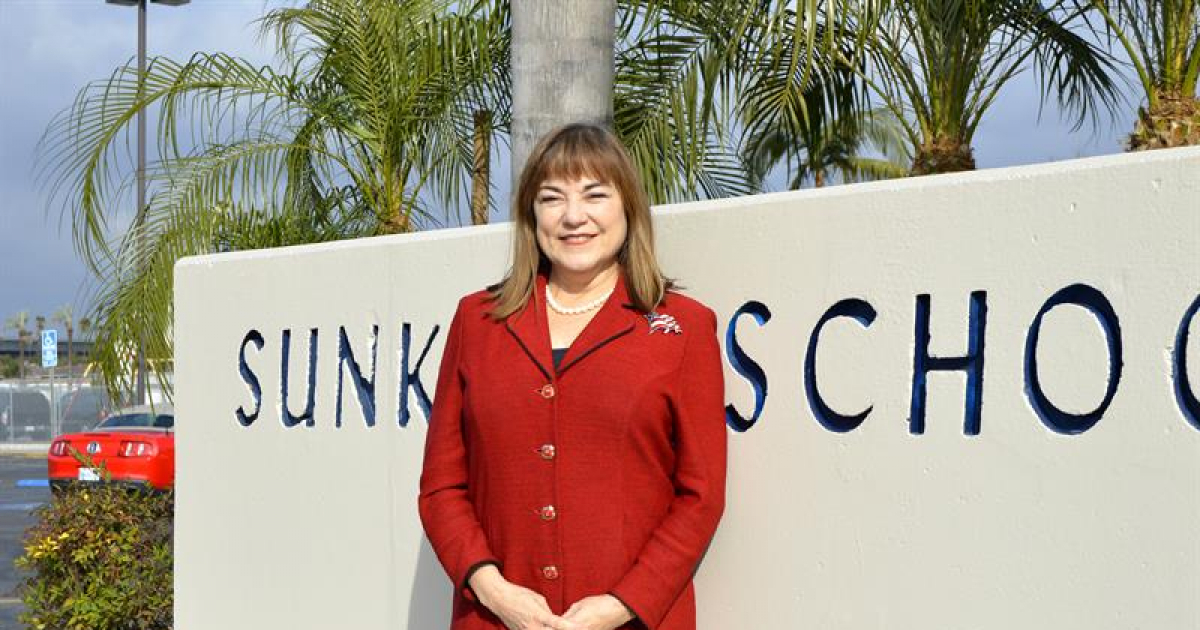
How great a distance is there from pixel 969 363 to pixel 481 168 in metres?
6.43

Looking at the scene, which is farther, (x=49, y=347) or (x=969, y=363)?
(x=49, y=347)

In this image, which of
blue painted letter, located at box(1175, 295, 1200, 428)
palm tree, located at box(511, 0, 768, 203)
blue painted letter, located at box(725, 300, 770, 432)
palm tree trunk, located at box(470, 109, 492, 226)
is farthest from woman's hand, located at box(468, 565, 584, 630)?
palm tree trunk, located at box(470, 109, 492, 226)

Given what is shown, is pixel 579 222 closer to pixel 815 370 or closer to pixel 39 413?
pixel 815 370

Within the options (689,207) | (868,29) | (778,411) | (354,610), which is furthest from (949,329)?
(868,29)

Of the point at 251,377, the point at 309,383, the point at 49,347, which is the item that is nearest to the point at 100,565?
the point at 251,377

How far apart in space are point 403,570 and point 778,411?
4.59 ft

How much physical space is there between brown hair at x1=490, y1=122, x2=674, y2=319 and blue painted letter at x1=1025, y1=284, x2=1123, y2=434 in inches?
29.3

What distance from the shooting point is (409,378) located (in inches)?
171

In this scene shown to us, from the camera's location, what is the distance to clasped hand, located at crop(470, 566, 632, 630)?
2.92 m

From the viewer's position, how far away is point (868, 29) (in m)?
6.53

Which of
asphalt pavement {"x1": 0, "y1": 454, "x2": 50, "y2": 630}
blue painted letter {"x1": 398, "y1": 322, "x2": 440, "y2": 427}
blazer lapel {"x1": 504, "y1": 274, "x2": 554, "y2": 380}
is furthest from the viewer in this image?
asphalt pavement {"x1": 0, "y1": 454, "x2": 50, "y2": 630}

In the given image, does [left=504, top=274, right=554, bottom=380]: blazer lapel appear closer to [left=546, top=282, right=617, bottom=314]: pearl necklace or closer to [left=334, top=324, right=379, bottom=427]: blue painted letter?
[left=546, top=282, right=617, bottom=314]: pearl necklace

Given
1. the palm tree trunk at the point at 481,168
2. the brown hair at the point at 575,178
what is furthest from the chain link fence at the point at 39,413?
the brown hair at the point at 575,178

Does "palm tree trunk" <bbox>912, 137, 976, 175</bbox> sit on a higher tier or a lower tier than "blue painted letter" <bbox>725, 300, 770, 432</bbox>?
higher
